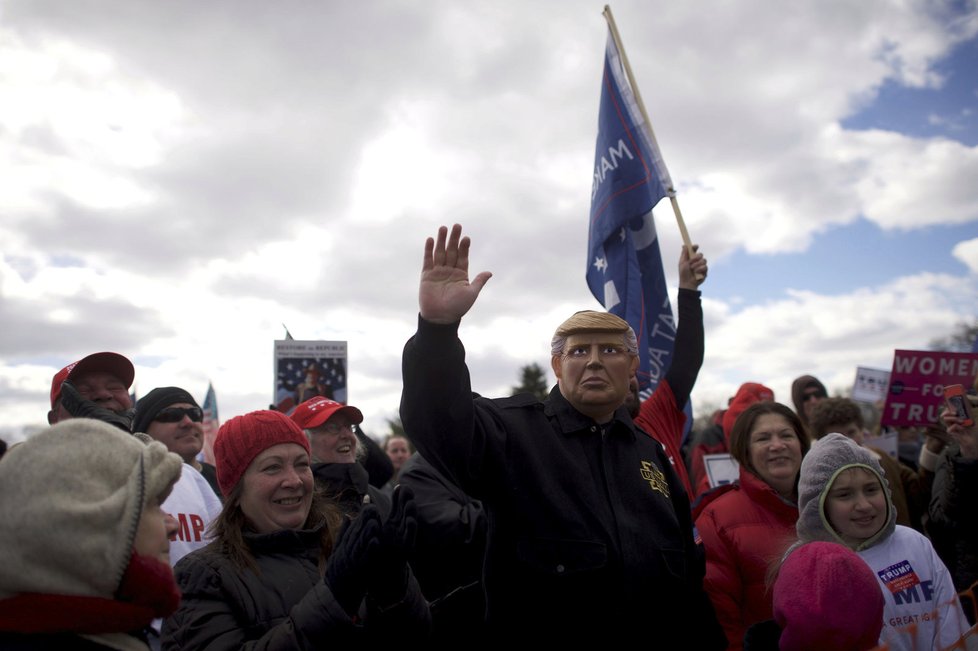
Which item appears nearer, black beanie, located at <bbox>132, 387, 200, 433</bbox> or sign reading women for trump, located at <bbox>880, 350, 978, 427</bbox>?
black beanie, located at <bbox>132, 387, 200, 433</bbox>

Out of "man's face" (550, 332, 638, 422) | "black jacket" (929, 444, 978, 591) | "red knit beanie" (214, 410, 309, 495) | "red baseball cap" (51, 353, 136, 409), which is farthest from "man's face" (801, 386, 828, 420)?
"red baseball cap" (51, 353, 136, 409)

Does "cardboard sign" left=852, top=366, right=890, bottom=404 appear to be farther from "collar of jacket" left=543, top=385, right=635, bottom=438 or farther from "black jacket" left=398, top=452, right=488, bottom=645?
"collar of jacket" left=543, top=385, right=635, bottom=438

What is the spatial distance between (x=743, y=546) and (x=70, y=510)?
9.20 ft

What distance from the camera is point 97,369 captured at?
3469 mm

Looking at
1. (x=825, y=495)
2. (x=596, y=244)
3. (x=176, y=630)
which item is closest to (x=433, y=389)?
(x=176, y=630)

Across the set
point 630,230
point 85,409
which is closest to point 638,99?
point 630,230

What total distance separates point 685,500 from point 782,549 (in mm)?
798

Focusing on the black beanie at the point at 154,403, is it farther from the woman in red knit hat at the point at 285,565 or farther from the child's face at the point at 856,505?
the child's face at the point at 856,505

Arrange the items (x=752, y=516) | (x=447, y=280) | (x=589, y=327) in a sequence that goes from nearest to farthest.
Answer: (x=447, y=280) → (x=589, y=327) → (x=752, y=516)

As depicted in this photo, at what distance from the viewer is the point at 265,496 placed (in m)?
2.85

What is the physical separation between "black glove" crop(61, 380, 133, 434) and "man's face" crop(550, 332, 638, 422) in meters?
1.83

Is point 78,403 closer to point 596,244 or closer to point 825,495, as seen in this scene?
point 825,495

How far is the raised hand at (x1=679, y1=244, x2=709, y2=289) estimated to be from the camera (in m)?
4.20

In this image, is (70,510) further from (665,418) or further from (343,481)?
(343,481)
